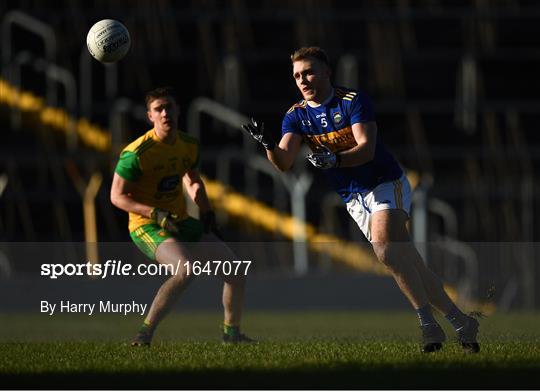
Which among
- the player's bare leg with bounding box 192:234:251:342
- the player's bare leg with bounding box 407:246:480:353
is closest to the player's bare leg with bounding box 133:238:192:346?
the player's bare leg with bounding box 192:234:251:342

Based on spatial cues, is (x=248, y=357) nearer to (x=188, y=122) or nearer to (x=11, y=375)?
(x=11, y=375)

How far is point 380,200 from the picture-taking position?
30.6ft

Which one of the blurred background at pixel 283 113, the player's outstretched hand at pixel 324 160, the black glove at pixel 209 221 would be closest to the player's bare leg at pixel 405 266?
the player's outstretched hand at pixel 324 160

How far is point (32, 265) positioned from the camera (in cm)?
1789

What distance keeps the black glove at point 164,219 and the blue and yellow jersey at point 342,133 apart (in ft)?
4.67

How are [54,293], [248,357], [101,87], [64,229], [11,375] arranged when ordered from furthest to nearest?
1. [101,87]
2. [64,229]
3. [54,293]
4. [248,357]
5. [11,375]

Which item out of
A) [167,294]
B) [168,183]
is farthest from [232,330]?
[168,183]

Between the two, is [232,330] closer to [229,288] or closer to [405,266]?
[229,288]

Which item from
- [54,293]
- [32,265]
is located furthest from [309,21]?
[54,293]

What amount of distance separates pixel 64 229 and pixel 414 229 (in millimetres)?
6129

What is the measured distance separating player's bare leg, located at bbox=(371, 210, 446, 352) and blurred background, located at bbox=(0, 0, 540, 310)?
1013 centimetres

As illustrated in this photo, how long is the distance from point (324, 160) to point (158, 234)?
2110 millimetres

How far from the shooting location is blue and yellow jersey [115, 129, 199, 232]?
10.5 m

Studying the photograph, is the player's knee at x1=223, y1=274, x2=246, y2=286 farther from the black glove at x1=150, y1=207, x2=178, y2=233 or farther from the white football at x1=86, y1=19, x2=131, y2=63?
the white football at x1=86, y1=19, x2=131, y2=63
